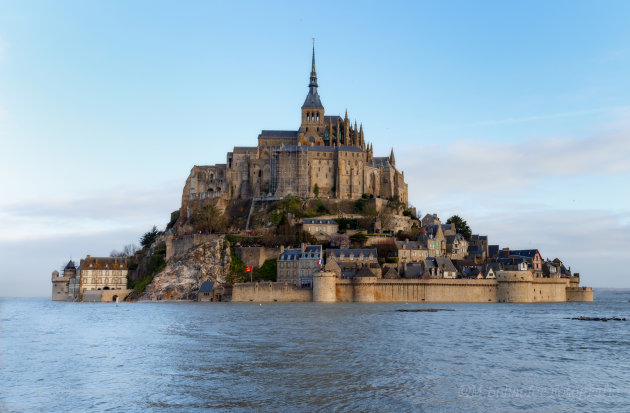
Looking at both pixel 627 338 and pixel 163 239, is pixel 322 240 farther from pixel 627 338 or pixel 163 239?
pixel 627 338

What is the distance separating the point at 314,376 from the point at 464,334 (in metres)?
18.6

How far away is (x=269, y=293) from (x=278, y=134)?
40.7 metres

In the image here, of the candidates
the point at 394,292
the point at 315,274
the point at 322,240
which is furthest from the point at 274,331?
the point at 322,240

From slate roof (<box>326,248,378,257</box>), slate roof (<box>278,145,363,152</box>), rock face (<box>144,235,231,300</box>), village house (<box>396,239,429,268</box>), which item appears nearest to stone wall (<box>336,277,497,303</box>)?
slate roof (<box>326,248,378,257</box>)

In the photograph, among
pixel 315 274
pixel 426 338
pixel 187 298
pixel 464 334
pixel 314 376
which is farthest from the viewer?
pixel 187 298

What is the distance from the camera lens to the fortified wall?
71.2 m

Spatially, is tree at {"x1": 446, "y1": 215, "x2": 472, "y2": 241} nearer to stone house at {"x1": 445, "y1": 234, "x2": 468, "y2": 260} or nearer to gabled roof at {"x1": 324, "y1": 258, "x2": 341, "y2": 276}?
stone house at {"x1": 445, "y1": 234, "x2": 468, "y2": 260}

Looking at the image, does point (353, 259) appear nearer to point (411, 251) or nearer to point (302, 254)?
point (302, 254)

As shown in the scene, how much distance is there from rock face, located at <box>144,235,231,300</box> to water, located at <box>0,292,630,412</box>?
3033cm

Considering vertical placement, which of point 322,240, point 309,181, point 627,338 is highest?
point 309,181

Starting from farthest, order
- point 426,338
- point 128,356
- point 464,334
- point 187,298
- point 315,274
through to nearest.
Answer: point 187,298, point 315,274, point 464,334, point 426,338, point 128,356

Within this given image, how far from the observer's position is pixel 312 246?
256 ft

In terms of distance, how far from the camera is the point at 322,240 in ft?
283

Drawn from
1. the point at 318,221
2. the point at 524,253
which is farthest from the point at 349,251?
the point at 524,253
